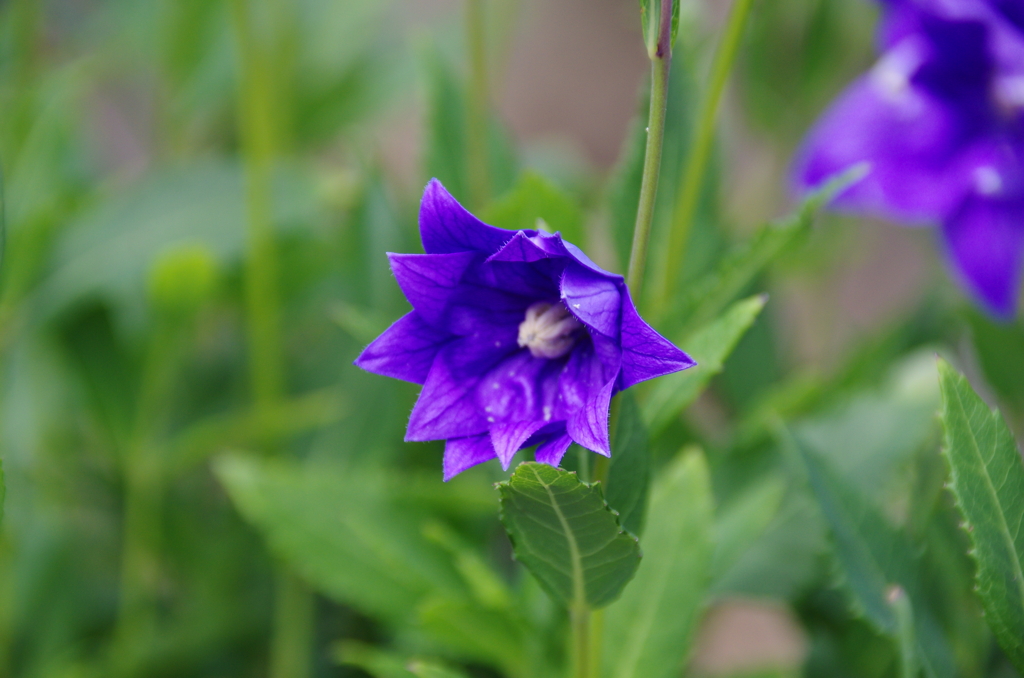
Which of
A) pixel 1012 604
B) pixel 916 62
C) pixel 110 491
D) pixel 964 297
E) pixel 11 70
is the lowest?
pixel 1012 604

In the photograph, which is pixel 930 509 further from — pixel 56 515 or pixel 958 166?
pixel 56 515

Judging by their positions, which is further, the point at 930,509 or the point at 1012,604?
the point at 930,509

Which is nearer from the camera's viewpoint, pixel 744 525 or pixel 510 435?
pixel 510 435

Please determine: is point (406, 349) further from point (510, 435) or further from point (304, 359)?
point (304, 359)

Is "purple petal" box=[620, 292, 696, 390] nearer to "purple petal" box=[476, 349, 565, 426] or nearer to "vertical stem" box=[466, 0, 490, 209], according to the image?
→ "purple petal" box=[476, 349, 565, 426]

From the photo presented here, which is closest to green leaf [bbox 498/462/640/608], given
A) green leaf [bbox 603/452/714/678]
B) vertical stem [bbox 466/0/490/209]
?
green leaf [bbox 603/452/714/678]

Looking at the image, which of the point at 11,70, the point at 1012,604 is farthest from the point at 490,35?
the point at 1012,604

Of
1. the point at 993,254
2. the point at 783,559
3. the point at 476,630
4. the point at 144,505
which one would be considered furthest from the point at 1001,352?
the point at 144,505
